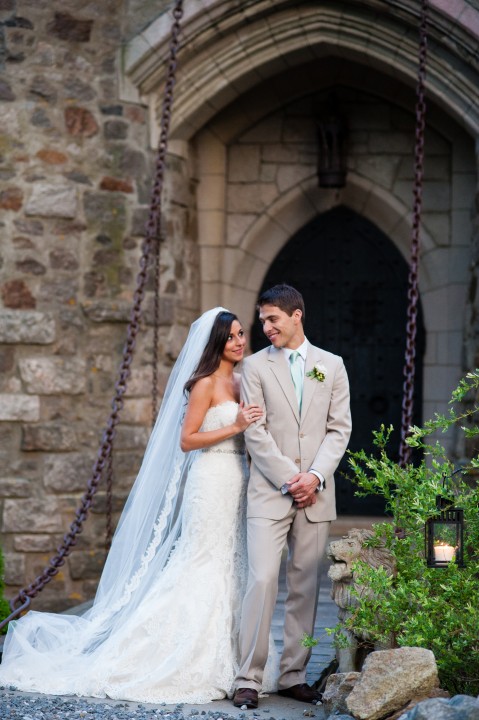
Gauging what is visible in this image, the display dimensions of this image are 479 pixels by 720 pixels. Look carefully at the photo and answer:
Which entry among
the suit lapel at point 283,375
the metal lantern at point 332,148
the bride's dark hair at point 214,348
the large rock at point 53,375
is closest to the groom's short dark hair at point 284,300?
the suit lapel at point 283,375

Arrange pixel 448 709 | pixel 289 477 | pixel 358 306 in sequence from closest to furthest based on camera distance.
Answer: pixel 448 709
pixel 289 477
pixel 358 306

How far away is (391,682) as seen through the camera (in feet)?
13.4

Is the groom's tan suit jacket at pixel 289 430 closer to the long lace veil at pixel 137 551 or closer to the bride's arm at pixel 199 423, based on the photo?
the bride's arm at pixel 199 423

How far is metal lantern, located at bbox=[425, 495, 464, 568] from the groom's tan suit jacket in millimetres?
581

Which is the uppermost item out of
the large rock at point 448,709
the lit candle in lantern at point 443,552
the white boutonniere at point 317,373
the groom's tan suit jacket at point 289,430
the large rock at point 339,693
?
the white boutonniere at point 317,373

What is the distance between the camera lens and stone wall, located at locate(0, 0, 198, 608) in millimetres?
7719

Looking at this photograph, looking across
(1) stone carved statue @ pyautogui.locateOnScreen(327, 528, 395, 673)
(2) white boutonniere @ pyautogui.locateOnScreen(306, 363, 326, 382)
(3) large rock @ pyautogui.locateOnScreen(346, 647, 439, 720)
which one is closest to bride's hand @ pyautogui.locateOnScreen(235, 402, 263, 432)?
(2) white boutonniere @ pyautogui.locateOnScreen(306, 363, 326, 382)

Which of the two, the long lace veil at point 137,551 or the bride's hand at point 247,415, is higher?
the bride's hand at point 247,415

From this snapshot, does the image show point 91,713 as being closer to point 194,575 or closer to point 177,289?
point 194,575

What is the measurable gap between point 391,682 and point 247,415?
1.28 metres

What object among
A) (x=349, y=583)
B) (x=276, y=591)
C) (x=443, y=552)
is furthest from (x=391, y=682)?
(x=276, y=591)

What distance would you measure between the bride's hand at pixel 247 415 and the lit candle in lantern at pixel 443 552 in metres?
0.94

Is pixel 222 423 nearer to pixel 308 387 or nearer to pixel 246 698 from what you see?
pixel 308 387

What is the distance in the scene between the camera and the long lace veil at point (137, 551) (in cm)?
520
